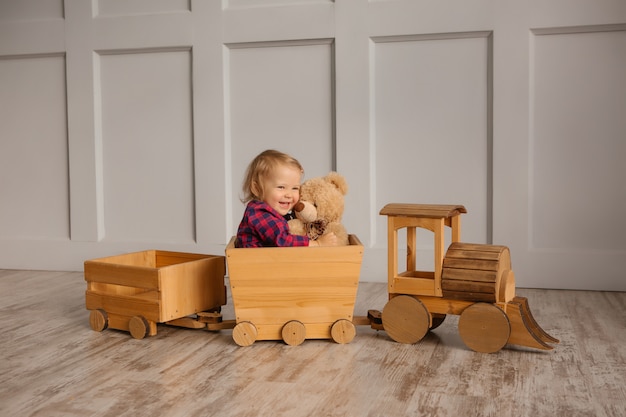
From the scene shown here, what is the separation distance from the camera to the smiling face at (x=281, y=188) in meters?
2.08

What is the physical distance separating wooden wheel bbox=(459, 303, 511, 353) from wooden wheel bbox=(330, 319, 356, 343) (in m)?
0.30

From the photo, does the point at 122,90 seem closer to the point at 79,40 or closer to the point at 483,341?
the point at 79,40

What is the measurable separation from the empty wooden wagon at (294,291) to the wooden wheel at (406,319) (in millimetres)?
108

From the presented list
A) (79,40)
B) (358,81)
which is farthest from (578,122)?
(79,40)

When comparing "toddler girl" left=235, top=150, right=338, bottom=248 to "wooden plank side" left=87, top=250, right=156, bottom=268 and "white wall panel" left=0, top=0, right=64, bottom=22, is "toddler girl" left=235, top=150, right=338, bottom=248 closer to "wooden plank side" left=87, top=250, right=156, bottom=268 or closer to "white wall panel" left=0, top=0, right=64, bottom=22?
"wooden plank side" left=87, top=250, right=156, bottom=268

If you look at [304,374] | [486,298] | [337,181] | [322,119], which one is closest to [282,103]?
[322,119]

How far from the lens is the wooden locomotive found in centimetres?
188

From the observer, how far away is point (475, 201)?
2.97 meters

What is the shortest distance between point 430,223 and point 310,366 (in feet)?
1.68

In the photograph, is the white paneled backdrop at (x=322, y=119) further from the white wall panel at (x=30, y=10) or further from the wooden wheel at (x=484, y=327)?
the wooden wheel at (x=484, y=327)

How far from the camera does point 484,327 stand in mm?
1894

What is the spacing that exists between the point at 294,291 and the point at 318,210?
0.82 feet

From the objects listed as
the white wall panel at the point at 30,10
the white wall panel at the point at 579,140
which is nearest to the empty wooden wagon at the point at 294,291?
the white wall panel at the point at 579,140

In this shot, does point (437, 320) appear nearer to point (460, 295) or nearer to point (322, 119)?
point (460, 295)
